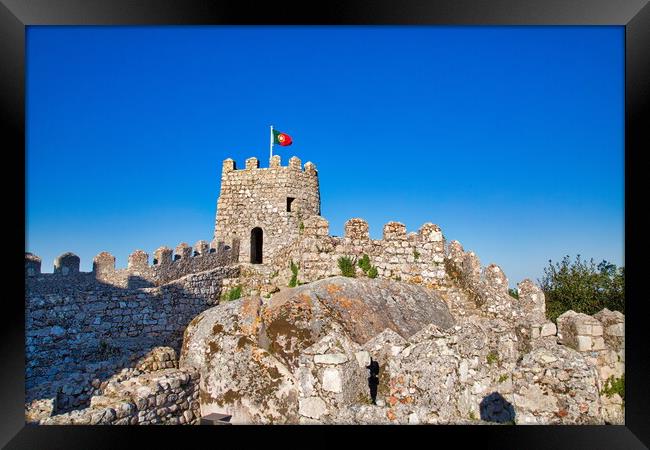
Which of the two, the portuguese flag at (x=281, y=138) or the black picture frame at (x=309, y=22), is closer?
the black picture frame at (x=309, y=22)

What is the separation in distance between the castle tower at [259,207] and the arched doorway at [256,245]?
0.15 ft

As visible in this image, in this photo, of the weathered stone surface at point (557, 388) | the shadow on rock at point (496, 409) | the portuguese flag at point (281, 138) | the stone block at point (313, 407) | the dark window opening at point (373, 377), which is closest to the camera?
the weathered stone surface at point (557, 388)

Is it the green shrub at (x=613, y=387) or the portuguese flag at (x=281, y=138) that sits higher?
the portuguese flag at (x=281, y=138)

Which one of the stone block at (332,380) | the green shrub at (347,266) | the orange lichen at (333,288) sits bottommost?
the stone block at (332,380)

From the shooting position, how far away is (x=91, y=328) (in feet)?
45.3

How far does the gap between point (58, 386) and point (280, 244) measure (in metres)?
14.9

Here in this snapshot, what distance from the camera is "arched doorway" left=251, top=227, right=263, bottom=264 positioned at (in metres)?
24.3

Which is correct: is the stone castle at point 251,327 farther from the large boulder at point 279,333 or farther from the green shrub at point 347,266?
the green shrub at point 347,266

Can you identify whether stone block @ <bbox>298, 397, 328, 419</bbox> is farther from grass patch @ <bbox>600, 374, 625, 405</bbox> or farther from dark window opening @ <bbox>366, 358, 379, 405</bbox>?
grass patch @ <bbox>600, 374, 625, 405</bbox>

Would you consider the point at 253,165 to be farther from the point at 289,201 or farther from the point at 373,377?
the point at 373,377

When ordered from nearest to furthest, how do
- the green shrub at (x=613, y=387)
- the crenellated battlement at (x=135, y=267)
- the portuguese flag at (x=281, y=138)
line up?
the green shrub at (x=613, y=387) → the crenellated battlement at (x=135, y=267) → the portuguese flag at (x=281, y=138)

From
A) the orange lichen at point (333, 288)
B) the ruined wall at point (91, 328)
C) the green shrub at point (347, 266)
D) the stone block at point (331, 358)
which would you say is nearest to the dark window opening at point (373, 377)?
the stone block at point (331, 358)

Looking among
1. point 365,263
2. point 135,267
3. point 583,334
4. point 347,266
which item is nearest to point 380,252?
→ point 365,263

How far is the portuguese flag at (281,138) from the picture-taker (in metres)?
25.9
